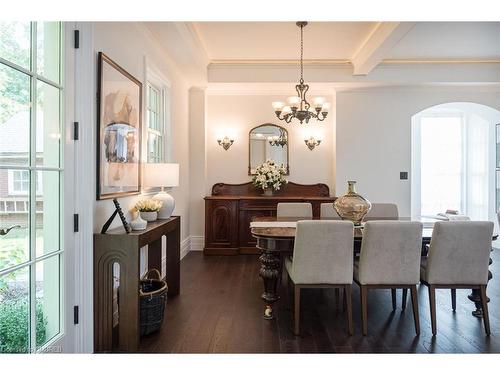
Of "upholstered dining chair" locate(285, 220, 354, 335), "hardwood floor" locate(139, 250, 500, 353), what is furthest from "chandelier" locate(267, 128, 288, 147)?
"upholstered dining chair" locate(285, 220, 354, 335)

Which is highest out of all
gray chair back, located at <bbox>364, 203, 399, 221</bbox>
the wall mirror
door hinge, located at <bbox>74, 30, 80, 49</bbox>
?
door hinge, located at <bbox>74, 30, 80, 49</bbox>

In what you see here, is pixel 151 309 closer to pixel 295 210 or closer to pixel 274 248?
pixel 274 248

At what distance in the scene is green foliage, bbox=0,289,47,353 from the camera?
171 centimetres

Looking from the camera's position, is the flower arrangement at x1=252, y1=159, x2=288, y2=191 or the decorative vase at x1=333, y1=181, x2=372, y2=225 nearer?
the decorative vase at x1=333, y1=181, x2=372, y2=225

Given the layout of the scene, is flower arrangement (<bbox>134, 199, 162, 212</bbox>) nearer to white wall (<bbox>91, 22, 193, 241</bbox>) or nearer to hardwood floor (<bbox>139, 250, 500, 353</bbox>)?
white wall (<bbox>91, 22, 193, 241</bbox>)

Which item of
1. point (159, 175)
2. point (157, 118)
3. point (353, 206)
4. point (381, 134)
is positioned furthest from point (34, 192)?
point (381, 134)

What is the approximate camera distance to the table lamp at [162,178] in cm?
336

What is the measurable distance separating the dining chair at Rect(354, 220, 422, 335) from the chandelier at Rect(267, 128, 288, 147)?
11.8ft

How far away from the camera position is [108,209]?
290 centimetres

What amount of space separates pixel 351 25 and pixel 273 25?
875 mm

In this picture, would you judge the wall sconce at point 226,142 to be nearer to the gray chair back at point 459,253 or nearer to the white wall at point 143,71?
the white wall at point 143,71

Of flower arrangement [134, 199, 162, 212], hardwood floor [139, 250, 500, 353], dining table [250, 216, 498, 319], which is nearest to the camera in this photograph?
hardwood floor [139, 250, 500, 353]

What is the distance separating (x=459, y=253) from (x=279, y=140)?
12.5 ft
